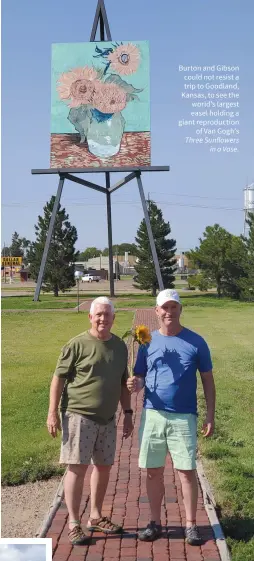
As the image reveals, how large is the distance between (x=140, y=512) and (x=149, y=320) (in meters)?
13.0

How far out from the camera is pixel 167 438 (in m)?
3.57

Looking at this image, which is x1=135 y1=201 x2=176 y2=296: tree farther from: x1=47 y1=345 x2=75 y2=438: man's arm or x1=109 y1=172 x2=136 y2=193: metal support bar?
x1=47 y1=345 x2=75 y2=438: man's arm

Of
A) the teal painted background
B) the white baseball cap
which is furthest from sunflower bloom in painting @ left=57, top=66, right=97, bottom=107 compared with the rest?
the white baseball cap

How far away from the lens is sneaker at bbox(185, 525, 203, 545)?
3420mm

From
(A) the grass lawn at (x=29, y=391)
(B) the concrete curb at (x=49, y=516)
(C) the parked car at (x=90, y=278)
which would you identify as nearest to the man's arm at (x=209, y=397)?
(B) the concrete curb at (x=49, y=516)

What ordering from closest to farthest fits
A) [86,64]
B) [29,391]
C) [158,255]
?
1. [29,391]
2. [86,64]
3. [158,255]

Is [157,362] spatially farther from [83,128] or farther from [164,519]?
[83,128]

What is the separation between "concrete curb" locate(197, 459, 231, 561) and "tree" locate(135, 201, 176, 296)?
29151mm

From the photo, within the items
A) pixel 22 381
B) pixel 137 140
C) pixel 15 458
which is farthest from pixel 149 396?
pixel 137 140

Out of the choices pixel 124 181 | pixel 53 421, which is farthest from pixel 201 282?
pixel 53 421

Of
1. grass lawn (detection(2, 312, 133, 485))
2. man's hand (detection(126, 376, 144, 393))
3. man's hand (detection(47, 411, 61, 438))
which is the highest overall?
man's hand (detection(126, 376, 144, 393))

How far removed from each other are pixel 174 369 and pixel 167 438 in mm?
343

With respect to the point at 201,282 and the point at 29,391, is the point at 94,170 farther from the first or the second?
the point at 201,282

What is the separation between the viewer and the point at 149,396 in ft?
11.7
